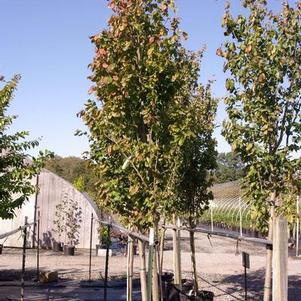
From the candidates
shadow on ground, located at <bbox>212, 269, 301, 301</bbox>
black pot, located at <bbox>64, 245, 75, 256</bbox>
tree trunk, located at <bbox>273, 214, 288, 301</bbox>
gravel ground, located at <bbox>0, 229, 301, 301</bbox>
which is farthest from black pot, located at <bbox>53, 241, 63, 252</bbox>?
tree trunk, located at <bbox>273, 214, 288, 301</bbox>

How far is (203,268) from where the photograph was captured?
19.3 metres

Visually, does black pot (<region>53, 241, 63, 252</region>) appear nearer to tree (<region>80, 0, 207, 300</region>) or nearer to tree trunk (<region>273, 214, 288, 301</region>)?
tree (<region>80, 0, 207, 300</region>)

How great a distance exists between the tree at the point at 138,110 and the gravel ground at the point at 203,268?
6.37 metres

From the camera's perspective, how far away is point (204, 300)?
35.1 feet

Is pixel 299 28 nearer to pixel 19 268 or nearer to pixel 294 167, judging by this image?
pixel 294 167

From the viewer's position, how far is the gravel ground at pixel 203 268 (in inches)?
584

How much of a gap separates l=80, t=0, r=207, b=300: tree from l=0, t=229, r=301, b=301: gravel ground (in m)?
6.37

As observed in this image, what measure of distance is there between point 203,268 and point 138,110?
1342 cm

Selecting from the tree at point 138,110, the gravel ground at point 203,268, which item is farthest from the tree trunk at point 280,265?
the gravel ground at point 203,268

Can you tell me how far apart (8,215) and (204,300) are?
15.6 ft

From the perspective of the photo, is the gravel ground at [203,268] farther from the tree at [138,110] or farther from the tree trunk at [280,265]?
the tree trunk at [280,265]

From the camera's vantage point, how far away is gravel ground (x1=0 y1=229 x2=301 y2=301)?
14.8 m

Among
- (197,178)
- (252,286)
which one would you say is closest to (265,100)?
(197,178)

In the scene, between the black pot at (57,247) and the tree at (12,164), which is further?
the black pot at (57,247)
